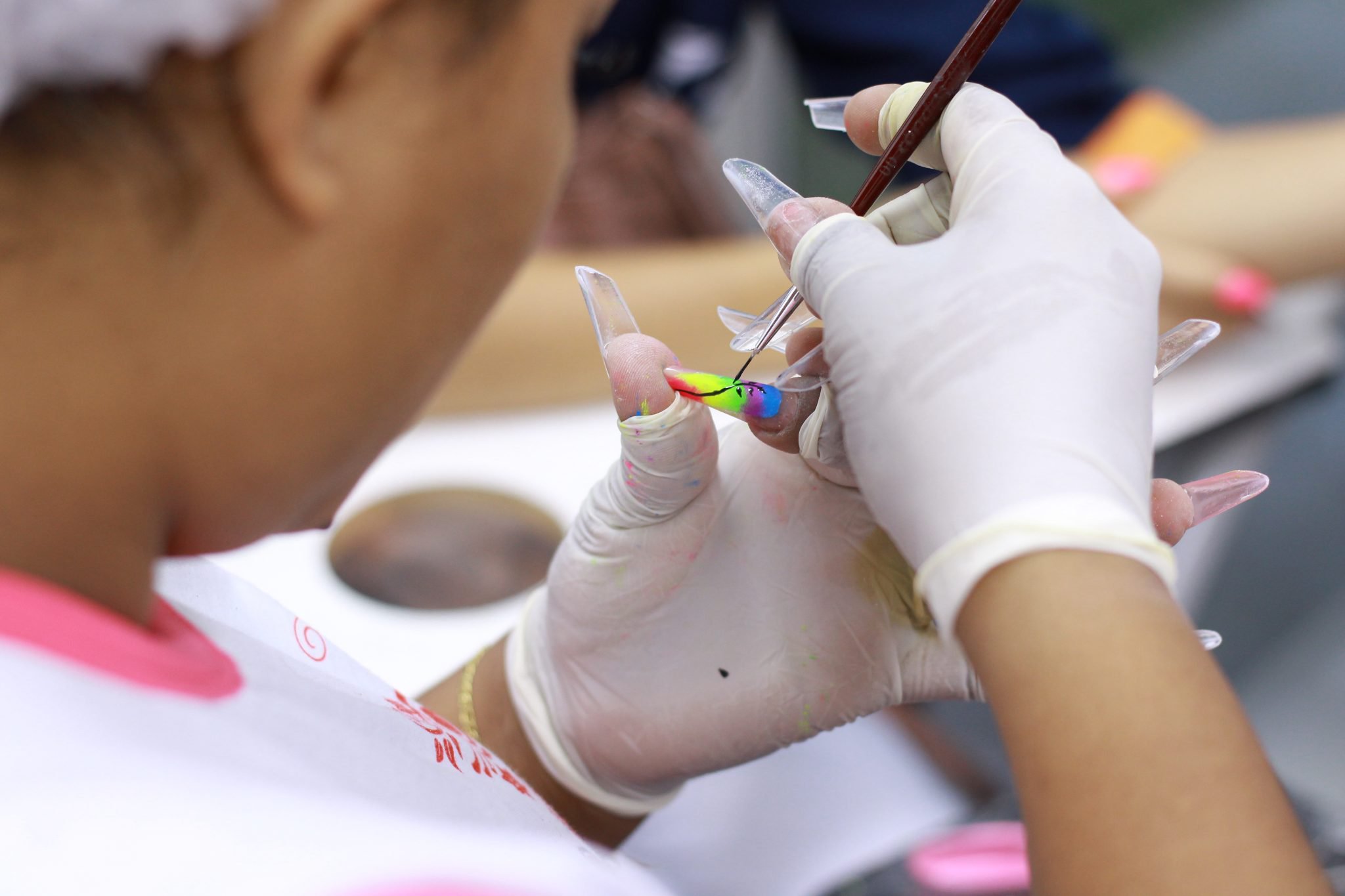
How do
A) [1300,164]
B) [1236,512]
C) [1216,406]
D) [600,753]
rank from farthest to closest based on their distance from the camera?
[1236,512], [1300,164], [1216,406], [600,753]

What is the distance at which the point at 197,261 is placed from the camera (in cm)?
29

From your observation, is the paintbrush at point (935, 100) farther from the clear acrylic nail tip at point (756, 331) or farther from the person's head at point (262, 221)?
the person's head at point (262, 221)

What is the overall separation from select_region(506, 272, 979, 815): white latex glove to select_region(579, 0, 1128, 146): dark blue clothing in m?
0.97

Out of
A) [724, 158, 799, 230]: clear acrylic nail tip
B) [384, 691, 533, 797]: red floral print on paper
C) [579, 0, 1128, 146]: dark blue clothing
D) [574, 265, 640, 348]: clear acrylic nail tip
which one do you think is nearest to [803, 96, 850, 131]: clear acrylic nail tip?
[724, 158, 799, 230]: clear acrylic nail tip

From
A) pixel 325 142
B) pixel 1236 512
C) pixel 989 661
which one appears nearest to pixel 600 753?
pixel 989 661

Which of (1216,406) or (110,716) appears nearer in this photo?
(110,716)

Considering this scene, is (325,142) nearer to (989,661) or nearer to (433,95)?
(433,95)

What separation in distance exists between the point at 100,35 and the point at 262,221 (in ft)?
0.20

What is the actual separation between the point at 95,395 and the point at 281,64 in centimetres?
12

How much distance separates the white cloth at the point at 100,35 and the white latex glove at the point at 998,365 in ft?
0.88

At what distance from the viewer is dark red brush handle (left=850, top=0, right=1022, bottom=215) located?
0.44 m

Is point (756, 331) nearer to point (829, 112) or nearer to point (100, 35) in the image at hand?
point (829, 112)

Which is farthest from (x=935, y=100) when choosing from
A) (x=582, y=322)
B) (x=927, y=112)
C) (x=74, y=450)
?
(x=582, y=322)

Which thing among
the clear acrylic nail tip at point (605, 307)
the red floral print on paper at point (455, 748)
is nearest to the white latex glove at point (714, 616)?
the clear acrylic nail tip at point (605, 307)
